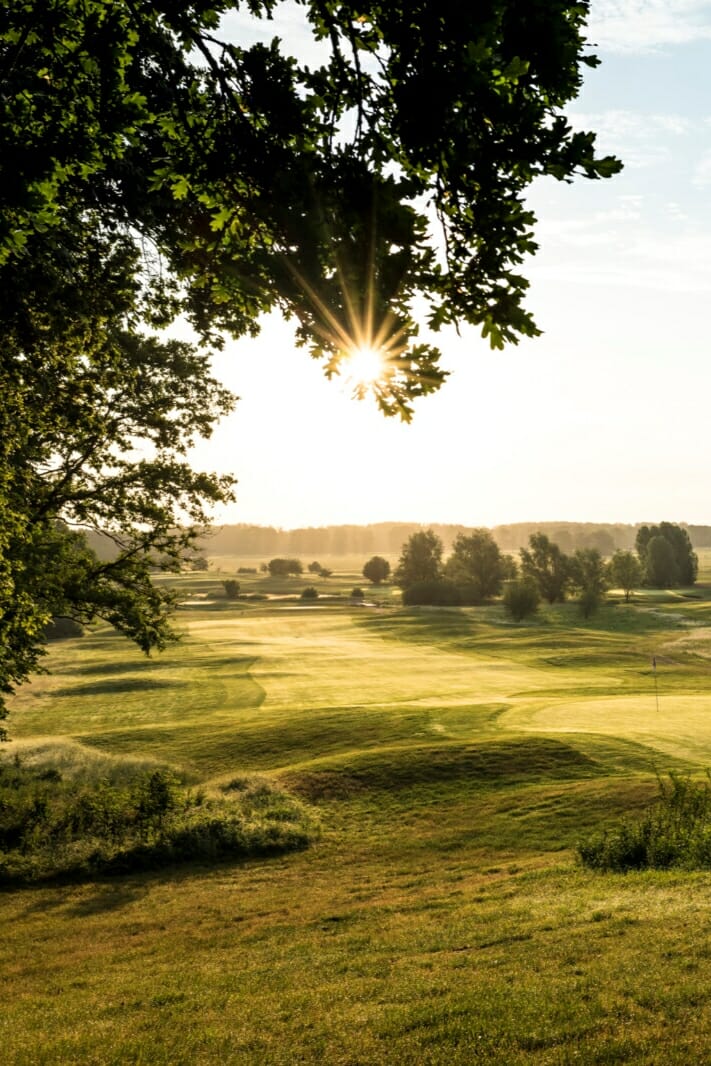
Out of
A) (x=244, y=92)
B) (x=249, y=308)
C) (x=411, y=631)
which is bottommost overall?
Answer: (x=411, y=631)

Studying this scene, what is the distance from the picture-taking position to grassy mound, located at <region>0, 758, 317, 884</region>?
19297mm

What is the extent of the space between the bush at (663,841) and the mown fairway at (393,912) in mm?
878

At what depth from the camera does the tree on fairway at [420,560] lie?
5044 inches

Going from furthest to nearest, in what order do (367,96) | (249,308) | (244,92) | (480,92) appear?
1. (249,308)
2. (244,92)
3. (367,96)
4. (480,92)

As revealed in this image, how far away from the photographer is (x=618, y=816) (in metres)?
19.5

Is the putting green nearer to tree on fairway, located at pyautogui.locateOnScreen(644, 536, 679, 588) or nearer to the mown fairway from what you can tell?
the mown fairway

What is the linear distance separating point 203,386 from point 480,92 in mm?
19009

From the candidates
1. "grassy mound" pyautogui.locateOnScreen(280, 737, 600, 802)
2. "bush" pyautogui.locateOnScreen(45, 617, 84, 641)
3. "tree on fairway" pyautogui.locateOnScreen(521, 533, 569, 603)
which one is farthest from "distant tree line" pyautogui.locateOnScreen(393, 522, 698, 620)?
"grassy mound" pyautogui.locateOnScreen(280, 737, 600, 802)

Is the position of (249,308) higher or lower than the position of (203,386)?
lower

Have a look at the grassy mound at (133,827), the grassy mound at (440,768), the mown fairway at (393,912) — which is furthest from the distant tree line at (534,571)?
the grassy mound at (133,827)

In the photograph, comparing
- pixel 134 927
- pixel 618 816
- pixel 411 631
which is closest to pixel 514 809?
pixel 618 816

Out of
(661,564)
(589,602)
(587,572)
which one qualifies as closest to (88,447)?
(589,602)

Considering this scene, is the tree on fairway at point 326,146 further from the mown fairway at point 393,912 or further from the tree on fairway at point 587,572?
the tree on fairway at point 587,572

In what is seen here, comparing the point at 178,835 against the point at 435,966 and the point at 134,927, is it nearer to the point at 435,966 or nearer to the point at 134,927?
the point at 134,927
